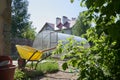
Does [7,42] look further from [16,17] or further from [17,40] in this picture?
[16,17]

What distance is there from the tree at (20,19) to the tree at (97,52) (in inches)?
1502

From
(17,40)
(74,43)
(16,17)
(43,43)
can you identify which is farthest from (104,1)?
(16,17)

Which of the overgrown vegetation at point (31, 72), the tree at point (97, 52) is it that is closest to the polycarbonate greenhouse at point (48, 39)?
the overgrown vegetation at point (31, 72)

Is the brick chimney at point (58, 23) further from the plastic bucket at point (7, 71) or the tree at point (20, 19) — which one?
the plastic bucket at point (7, 71)

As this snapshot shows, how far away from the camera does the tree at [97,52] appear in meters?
2.66

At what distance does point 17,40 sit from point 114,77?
28.5 metres

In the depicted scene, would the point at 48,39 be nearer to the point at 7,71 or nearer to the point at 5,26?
the point at 5,26

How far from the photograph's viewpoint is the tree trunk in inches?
295

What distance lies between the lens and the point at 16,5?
47.2 metres

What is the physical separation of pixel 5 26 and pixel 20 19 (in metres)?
36.5

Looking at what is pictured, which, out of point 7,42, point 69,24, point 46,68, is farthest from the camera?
point 69,24

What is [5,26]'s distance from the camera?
7.67 meters

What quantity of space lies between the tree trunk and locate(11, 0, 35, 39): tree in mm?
33265

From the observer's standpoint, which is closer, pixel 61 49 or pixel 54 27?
pixel 61 49
